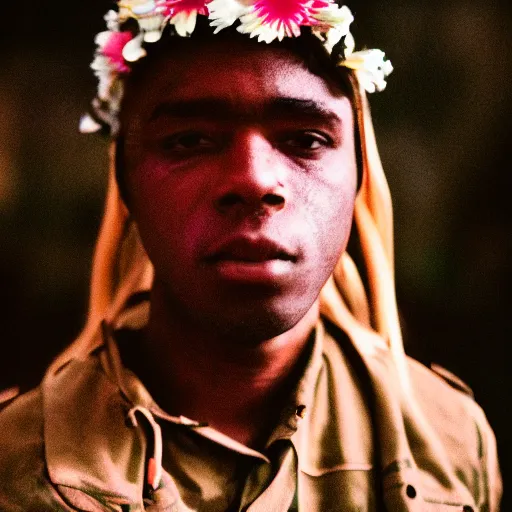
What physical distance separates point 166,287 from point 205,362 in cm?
12

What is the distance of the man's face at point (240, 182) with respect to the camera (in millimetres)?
926

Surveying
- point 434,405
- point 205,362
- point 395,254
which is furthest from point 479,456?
point 205,362

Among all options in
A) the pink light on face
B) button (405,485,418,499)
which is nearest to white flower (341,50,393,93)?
the pink light on face

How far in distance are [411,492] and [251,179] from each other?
51 cm

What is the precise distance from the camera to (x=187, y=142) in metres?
0.97

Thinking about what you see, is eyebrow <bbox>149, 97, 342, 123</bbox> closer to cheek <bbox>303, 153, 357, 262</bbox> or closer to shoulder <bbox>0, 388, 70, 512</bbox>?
cheek <bbox>303, 153, 357, 262</bbox>

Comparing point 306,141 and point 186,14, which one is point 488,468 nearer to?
point 306,141

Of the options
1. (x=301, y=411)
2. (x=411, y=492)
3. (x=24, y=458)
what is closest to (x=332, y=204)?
(x=301, y=411)

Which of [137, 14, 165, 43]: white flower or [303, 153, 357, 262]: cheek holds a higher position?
[137, 14, 165, 43]: white flower

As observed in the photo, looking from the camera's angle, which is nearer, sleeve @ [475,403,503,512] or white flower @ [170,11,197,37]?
white flower @ [170,11,197,37]

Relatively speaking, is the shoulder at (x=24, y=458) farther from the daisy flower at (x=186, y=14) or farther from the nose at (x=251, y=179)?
the daisy flower at (x=186, y=14)

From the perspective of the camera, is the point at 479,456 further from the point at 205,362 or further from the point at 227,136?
the point at 227,136

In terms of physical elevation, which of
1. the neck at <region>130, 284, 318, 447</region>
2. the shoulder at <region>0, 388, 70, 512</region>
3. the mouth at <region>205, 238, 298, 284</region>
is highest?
the mouth at <region>205, 238, 298, 284</region>

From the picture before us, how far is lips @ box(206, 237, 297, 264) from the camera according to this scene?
91 centimetres
